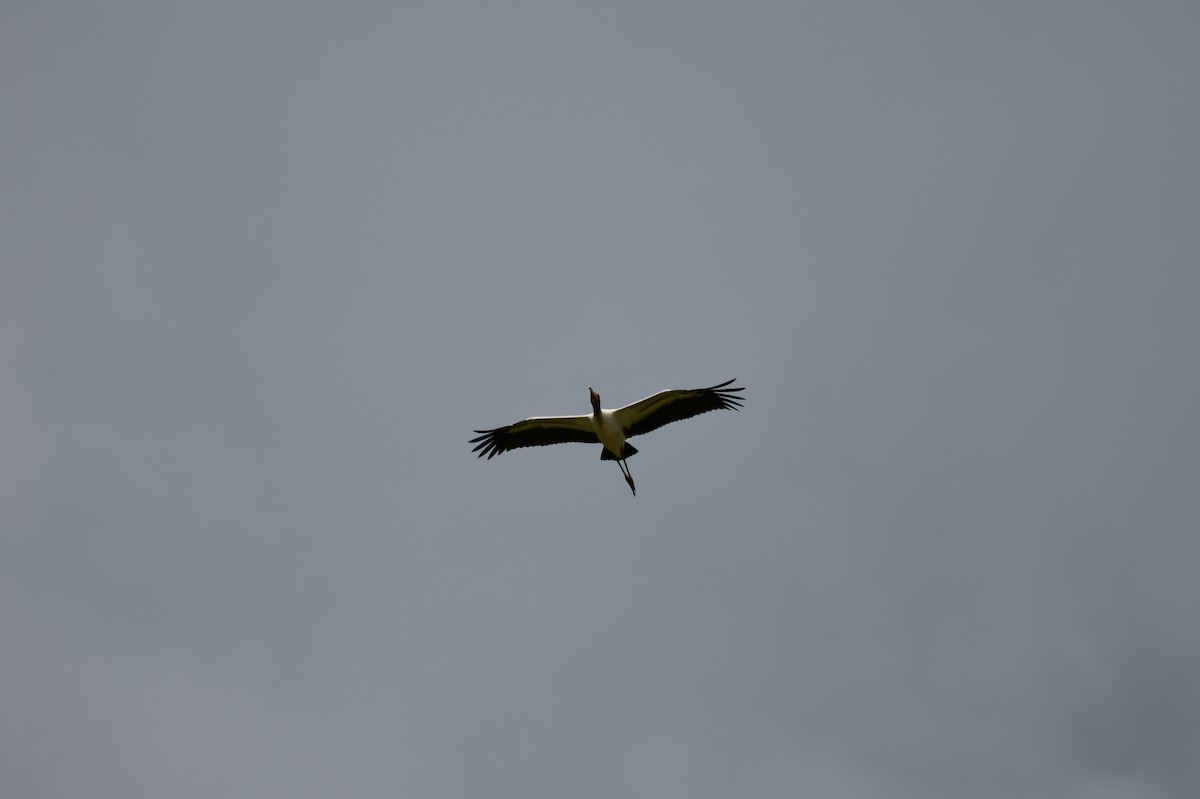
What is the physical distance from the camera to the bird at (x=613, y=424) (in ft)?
91.8

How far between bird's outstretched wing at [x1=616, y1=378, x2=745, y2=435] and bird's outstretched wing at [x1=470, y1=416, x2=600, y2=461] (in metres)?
1.07

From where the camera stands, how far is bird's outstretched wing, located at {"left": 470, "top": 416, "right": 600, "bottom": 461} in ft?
95.0

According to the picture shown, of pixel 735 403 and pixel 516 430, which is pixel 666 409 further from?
pixel 516 430

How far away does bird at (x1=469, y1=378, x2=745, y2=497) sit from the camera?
2797 centimetres

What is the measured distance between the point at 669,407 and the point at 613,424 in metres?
1.37

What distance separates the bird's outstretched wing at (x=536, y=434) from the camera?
1140 inches

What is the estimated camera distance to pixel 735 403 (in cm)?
2780

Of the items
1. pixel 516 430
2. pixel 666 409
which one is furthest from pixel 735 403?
pixel 516 430

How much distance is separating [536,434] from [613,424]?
83.9 inches

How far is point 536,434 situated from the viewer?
29375 mm

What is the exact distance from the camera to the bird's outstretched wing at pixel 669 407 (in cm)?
2780

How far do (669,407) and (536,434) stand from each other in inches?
134

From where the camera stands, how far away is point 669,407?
2836 centimetres

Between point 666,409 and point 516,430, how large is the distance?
12.0 ft
